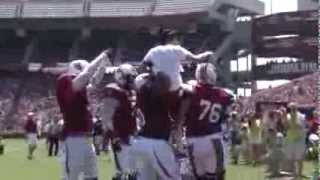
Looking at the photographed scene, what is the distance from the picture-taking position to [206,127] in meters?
10.1

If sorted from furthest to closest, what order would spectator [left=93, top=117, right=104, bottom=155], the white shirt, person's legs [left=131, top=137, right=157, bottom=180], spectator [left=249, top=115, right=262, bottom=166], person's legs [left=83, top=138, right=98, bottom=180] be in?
spectator [left=249, top=115, right=262, bottom=166], spectator [left=93, top=117, right=104, bottom=155], person's legs [left=83, top=138, right=98, bottom=180], person's legs [left=131, top=137, right=157, bottom=180], the white shirt

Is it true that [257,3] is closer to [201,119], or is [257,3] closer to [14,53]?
[14,53]

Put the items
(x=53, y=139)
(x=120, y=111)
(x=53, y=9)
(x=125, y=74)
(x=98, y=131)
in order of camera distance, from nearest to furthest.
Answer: (x=125, y=74), (x=120, y=111), (x=98, y=131), (x=53, y=139), (x=53, y=9)

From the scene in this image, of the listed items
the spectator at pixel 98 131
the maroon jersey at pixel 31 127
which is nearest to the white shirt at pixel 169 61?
the spectator at pixel 98 131

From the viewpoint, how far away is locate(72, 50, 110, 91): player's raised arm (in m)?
9.61

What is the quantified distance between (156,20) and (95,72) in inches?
2243

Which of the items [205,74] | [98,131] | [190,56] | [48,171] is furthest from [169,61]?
[98,131]

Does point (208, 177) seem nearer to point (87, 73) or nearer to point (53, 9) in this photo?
point (87, 73)

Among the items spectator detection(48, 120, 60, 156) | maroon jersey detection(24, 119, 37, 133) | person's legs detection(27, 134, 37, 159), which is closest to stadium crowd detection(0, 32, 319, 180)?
person's legs detection(27, 134, 37, 159)

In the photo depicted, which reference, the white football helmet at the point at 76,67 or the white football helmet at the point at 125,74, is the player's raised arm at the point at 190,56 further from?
the white football helmet at the point at 125,74

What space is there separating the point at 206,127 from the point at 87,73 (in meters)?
1.51

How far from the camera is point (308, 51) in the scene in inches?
2329

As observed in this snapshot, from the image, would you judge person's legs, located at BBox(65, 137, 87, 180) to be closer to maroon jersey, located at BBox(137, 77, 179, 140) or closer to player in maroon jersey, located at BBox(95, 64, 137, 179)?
player in maroon jersey, located at BBox(95, 64, 137, 179)

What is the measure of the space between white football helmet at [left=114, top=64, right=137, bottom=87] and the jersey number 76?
1143 millimetres
